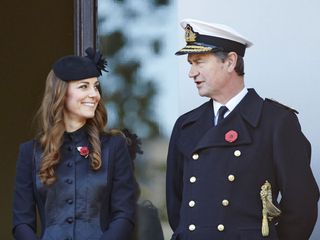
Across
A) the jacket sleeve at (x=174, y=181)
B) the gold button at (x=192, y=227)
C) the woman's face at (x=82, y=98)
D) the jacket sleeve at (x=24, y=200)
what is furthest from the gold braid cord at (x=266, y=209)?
the jacket sleeve at (x=24, y=200)

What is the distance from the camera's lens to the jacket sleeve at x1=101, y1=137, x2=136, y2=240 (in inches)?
185

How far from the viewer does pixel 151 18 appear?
19.3ft

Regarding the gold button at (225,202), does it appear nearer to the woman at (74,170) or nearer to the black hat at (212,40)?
the woman at (74,170)

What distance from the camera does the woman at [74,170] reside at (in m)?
4.66

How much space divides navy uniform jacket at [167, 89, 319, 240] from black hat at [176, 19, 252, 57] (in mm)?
268

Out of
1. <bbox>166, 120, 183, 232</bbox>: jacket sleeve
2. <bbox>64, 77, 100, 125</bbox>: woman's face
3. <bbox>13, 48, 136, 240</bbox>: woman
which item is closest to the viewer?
<bbox>13, 48, 136, 240</bbox>: woman

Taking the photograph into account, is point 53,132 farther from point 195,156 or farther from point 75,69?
point 195,156

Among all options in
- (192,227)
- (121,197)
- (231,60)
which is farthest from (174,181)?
(231,60)

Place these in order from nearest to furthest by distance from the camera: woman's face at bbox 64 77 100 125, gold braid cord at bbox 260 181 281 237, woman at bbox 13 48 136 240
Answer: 1. gold braid cord at bbox 260 181 281 237
2. woman at bbox 13 48 136 240
3. woman's face at bbox 64 77 100 125

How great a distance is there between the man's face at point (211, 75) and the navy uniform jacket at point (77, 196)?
0.50 metres

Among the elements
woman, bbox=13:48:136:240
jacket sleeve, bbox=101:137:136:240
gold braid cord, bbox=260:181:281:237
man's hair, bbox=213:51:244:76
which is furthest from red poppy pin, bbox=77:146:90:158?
gold braid cord, bbox=260:181:281:237

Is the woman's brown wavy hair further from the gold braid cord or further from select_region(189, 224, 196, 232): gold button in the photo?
the gold braid cord

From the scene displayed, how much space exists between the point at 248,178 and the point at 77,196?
79cm

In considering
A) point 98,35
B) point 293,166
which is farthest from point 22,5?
point 293,166
